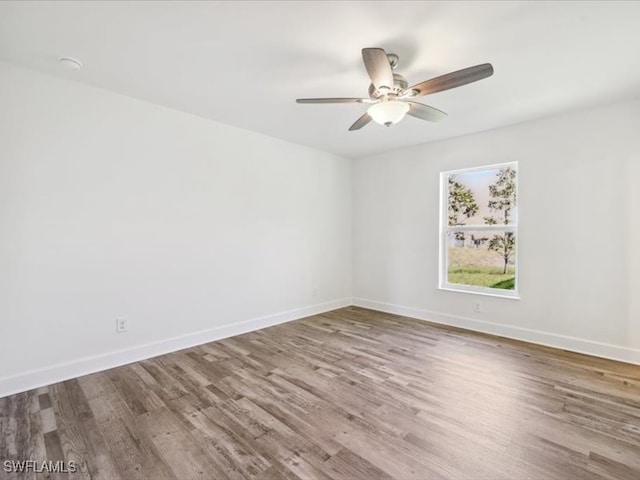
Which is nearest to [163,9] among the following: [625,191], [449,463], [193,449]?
[193,449]

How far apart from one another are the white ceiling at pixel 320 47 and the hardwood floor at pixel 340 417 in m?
2.43

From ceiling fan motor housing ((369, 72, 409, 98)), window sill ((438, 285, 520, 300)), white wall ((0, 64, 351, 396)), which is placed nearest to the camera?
ceiling fan motor housing ((369, 72, 409, 98))

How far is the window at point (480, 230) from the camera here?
11.8 ft

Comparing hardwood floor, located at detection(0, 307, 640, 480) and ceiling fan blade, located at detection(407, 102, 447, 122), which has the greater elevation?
ceiling fan blade, located at detection(407, 102, 447, 122)

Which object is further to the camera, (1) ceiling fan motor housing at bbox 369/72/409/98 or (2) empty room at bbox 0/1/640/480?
(1) ceiling fan motor housing at bbox 369/72/409/98

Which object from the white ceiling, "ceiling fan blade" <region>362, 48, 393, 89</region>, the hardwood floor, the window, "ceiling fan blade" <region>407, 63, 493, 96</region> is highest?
the white ceiling

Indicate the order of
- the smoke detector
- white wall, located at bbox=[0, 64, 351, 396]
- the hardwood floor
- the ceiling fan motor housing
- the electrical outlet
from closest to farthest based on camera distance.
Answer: the hardwood floor
the ceiling fan motor housing
the smoke detector
white wall, located at bbox=[0, 64, 351, 396]
the electrical outlet

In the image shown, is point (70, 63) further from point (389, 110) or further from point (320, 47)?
point (389, 110)

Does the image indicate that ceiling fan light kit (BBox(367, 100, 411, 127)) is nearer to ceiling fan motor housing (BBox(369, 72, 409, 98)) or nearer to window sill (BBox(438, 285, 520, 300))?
ceiling fan motor housing (BBox(369, 72, 409, 98))

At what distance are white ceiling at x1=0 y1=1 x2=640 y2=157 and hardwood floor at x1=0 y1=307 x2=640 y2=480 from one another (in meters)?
2.43

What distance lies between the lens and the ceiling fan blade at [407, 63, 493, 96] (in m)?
1.71

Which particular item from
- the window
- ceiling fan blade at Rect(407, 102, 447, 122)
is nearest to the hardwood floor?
the window

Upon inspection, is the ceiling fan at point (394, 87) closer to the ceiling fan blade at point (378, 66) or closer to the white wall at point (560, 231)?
the ceiling fan blade at point (378, 66)

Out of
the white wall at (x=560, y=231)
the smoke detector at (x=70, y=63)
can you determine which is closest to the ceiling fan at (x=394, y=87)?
the white wall at (x=560, y=231)
